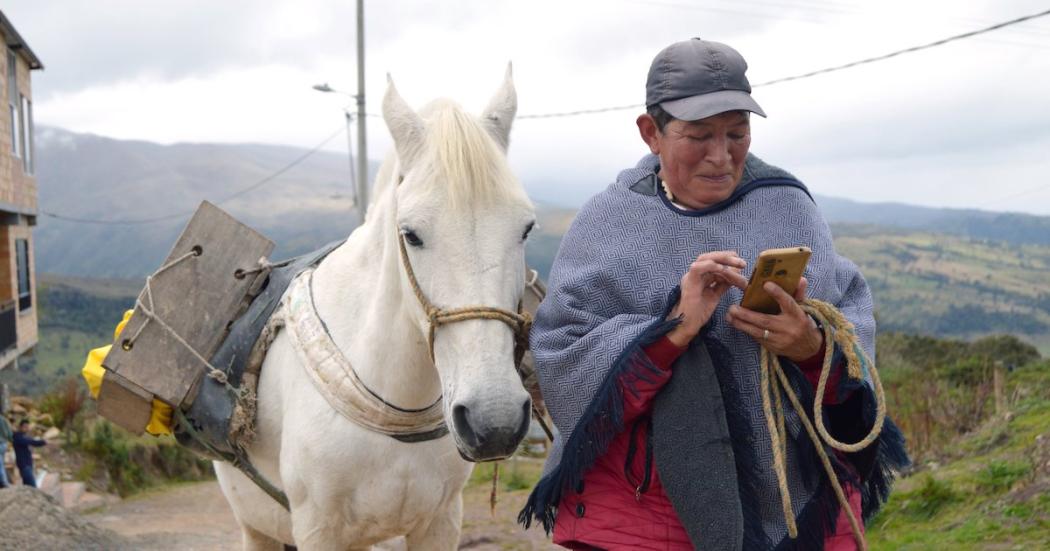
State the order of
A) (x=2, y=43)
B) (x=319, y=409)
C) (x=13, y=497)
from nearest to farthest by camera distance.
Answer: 1. (x=319, y=409)
2. (x=13, y=497)
3. (x=2, y=43)

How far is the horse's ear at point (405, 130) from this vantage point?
6.75 ft

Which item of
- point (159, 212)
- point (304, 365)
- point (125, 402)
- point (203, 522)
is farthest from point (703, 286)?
point (159, 212)

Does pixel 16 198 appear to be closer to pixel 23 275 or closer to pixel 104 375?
pixel 23 275

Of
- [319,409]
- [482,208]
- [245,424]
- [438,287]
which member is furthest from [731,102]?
[245,424]

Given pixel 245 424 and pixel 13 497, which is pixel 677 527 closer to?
pixel 245 424

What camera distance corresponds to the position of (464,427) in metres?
1.77

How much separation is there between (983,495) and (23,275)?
1753cm

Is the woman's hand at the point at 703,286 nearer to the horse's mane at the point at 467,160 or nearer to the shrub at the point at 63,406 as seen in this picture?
the horse's mane at the point at 467,160

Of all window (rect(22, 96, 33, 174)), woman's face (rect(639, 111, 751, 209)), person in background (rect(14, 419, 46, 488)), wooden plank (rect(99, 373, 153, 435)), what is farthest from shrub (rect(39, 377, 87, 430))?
woman's face (rect(639, 111, 751, 209))

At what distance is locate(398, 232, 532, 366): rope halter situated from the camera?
5.94ft

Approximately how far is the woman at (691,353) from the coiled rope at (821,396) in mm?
29

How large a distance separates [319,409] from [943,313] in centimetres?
4779

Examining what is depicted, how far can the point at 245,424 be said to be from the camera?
2.67 meters

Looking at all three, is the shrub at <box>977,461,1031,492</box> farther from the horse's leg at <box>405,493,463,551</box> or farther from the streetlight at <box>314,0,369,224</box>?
the streetlight at <box>314,0,369,224</box>
